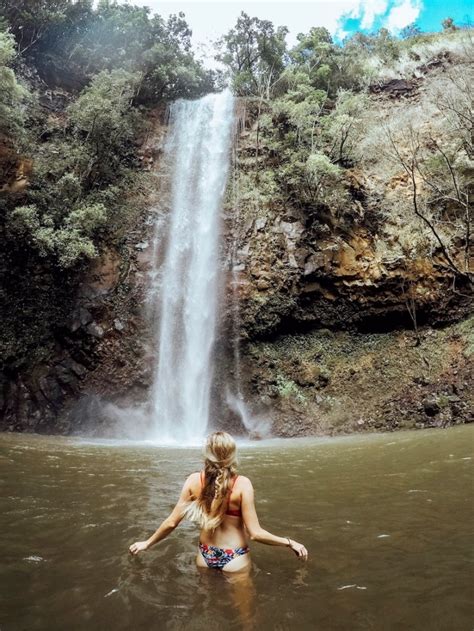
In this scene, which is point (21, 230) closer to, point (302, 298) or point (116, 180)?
point (116, 180)

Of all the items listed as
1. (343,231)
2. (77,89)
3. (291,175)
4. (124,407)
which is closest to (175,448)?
(124,407)

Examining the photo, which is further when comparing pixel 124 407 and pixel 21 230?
pixel 21 230

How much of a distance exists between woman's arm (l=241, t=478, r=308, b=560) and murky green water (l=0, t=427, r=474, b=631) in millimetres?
204

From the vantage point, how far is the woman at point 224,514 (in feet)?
10.7

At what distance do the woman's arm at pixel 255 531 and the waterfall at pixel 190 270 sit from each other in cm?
1006

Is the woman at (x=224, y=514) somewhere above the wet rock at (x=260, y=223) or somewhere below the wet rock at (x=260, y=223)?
below

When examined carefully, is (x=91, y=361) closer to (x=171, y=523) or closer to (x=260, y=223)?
(x=260, y=223)

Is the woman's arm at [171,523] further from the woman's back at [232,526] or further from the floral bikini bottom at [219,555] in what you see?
the floral bikini bottom at [219,555]

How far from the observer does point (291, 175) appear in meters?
18.4

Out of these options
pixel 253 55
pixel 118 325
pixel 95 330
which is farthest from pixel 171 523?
pixel 253 55

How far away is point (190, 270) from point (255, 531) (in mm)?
14442

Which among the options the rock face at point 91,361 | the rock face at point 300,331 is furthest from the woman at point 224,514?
the rock face at point 91,361

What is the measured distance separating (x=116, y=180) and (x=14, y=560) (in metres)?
18.4

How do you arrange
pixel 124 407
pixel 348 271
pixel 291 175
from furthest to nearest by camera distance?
pixel 291 175
pixel 348 271
pixel 124 407
